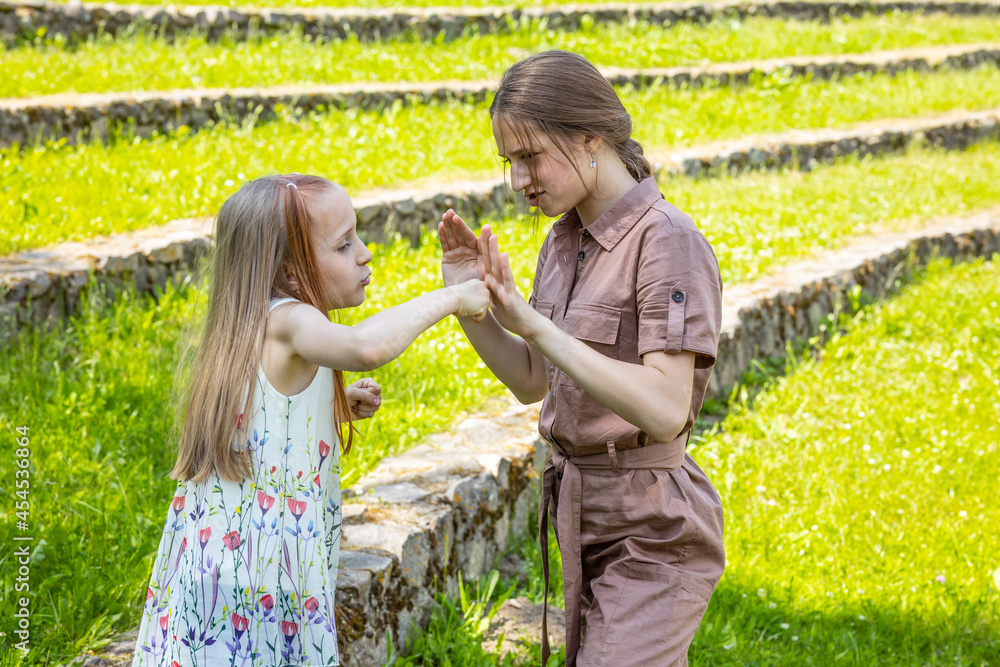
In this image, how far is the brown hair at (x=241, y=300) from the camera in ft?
5.95

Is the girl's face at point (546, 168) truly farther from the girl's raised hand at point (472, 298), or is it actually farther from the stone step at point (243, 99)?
the stone step at point (243, 99)

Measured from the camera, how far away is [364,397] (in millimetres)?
2123

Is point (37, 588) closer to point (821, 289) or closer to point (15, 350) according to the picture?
point (15, 350)

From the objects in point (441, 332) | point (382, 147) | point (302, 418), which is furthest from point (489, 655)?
point (382, 147)

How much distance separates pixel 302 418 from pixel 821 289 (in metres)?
4.64

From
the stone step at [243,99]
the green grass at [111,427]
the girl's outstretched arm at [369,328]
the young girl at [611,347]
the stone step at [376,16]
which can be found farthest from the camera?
the stone step at [376,16]

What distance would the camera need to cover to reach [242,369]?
1.82m

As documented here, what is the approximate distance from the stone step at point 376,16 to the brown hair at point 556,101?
7221mm

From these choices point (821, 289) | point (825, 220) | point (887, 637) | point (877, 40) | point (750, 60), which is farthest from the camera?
point (877, 40)

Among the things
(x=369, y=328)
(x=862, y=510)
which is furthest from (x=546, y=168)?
(x=862, y=510)

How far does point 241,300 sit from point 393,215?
4.15 m

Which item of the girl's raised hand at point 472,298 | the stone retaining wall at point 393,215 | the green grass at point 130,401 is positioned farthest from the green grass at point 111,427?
the girl's raised hand at point 472,298

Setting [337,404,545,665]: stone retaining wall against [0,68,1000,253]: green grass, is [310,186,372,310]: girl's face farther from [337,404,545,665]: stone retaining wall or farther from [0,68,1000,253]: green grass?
[0,68,1000,253]: green grass

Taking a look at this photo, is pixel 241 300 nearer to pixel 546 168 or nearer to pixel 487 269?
pixel 487 269
